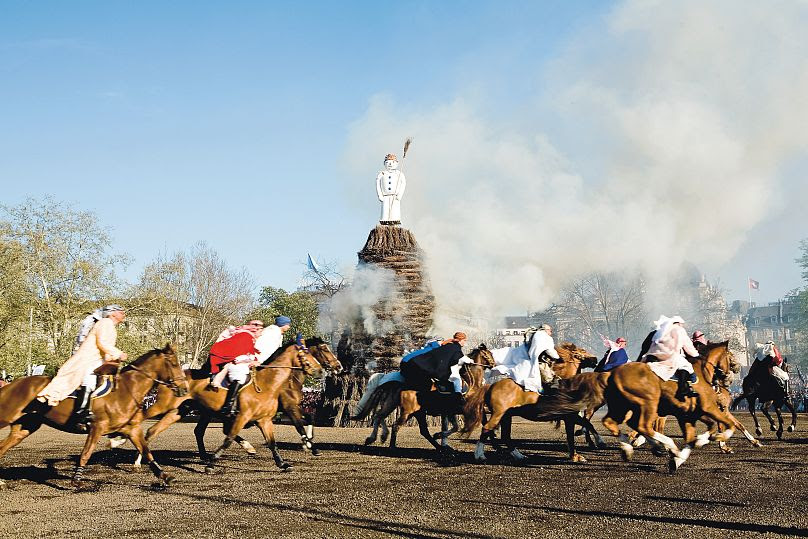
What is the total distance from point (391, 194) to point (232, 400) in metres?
15.5

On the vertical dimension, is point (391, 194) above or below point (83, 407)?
above

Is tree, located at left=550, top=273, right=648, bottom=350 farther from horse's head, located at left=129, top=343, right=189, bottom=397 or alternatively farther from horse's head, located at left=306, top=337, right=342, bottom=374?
horse's head, located at left=129, top=343, right=189, bottom=397

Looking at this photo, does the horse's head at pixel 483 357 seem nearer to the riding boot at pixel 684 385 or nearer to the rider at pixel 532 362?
the rider at pixel 532 362

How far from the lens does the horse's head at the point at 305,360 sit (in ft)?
51.4

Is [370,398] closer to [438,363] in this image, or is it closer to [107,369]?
[438,363]

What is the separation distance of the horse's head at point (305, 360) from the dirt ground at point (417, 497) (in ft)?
5.94

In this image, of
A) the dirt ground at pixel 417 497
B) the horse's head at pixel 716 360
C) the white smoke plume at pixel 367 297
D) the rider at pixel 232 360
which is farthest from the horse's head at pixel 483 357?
the white smoke plume at pixel 367 297

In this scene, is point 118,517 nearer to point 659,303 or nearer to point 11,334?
point 11,334

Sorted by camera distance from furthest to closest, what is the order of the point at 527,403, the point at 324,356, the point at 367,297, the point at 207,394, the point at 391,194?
1. the point at 391,194
2. the point at 367,297
3. the point at 324,356
4. the point at 527,403
5. the point at 207,394

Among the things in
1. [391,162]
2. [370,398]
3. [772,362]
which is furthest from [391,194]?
[772,362]

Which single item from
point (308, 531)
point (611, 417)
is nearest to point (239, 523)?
point (308, 531)

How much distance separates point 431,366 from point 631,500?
24.6 feet

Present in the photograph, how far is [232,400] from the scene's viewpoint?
14992mm

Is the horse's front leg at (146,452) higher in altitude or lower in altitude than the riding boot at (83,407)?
lower
